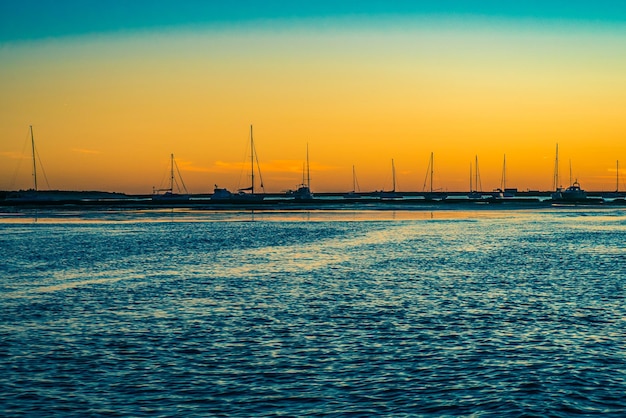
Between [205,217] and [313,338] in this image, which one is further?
[205,217]

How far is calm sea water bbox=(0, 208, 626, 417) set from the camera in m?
15.1

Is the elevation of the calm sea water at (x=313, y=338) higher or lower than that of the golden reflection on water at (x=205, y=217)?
lower

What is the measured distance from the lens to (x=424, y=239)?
66.1 meters

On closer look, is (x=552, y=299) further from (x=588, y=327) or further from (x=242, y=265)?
(x=242, y=265)

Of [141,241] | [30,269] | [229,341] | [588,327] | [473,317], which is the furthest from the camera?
[141,241]

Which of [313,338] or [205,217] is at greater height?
[205,217]

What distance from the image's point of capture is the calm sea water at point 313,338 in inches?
594

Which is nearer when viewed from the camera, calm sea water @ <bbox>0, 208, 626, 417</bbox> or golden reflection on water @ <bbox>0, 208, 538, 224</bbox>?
calm sea water @ <bbox>0, 208, 626, 417</bbox>

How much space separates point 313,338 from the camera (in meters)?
21.0

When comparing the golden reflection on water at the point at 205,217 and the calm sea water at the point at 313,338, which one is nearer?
the calm sea water at the point at 313,338

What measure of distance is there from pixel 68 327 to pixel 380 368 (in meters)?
11.0

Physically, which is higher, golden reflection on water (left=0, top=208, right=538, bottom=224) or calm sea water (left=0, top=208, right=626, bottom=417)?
golden reflection on water (left=0, top=208, right=538, bottom=224)

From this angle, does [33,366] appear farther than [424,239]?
No

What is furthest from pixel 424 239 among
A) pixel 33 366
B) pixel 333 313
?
pixel 33 366
